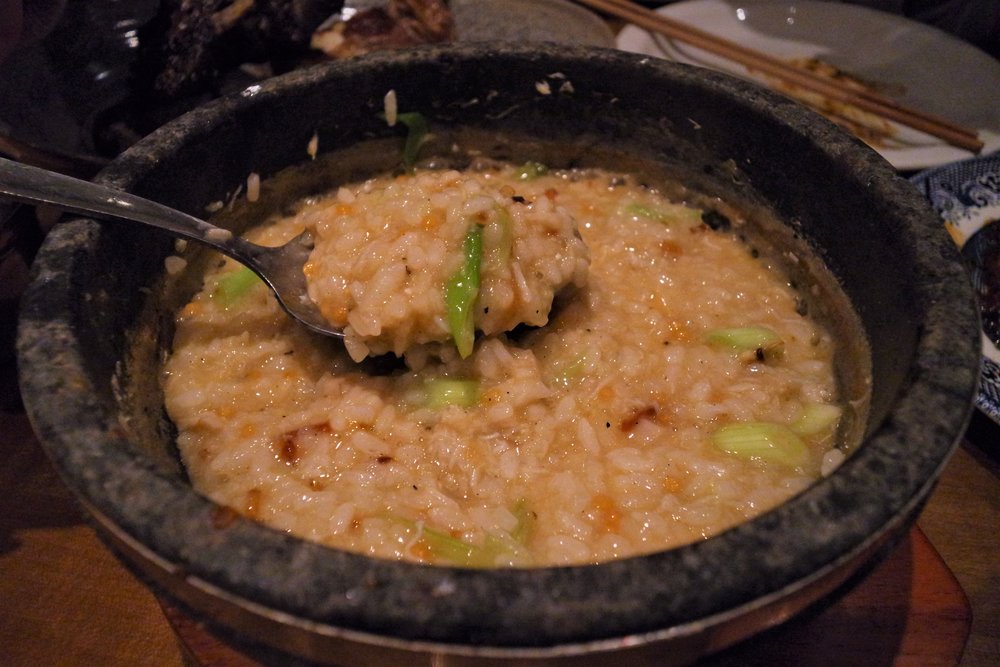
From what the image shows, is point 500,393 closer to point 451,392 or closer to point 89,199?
point 451,392

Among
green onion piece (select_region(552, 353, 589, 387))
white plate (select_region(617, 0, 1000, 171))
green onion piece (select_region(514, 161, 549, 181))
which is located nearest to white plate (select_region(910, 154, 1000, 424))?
white plate (select_region(617, 0, 1000, 171))

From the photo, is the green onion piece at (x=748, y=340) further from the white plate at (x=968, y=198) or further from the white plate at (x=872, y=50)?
the white plate at (x=872, y=50)

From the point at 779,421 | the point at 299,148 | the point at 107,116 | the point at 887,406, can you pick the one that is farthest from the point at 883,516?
the point at 107,116

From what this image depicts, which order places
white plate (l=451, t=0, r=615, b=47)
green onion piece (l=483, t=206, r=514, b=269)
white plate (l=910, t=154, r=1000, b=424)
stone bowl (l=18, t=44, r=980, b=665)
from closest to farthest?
stone bowl (l=18, t=44, r=980, b=665) < green onion piece (l=483, t=206, r=514, b=269) < white plate (l=910, t=154, r=1000, b=424) < white plate (l=451, t=0, r=615, b=47)

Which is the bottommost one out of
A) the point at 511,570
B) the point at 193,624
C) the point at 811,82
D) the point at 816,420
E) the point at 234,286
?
the point at 193,624

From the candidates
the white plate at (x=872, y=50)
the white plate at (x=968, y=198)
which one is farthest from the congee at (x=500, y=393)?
the white plate at (x=872, y=50)

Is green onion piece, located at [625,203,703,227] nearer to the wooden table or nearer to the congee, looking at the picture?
the congee

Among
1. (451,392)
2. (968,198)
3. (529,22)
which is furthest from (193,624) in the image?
(529,22)

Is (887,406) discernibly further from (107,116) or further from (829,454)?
(107,116)
